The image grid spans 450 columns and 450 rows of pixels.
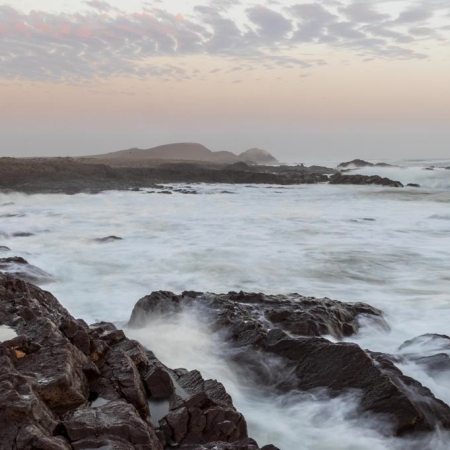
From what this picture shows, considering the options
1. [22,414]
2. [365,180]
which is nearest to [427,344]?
[22,414]

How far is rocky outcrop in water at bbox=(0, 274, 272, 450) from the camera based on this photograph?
9.90 feet

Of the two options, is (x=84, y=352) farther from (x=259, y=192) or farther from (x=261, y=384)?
(x=259, y=192)

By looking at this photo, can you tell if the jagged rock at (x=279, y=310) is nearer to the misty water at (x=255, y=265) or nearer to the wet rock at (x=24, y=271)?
the misty water at (x=255, y=265)

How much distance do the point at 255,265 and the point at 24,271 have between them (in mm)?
4423

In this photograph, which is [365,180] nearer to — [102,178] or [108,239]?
[102,178]

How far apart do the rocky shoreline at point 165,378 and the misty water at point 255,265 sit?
0.18m

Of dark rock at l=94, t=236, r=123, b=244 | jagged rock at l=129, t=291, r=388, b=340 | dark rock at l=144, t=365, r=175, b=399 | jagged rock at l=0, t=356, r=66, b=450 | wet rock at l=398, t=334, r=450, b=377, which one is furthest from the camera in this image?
dark rock at l=94, t=236, r=123, b=244

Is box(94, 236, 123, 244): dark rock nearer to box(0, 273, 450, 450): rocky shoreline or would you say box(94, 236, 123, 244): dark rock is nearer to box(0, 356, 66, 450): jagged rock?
box(0, 273, 450, 450): rocky shoreline

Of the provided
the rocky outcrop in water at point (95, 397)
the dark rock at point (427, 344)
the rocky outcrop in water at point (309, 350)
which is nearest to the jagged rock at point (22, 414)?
the rocky outcrop in water at point (95, 397)

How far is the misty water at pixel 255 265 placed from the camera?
4.71 meters

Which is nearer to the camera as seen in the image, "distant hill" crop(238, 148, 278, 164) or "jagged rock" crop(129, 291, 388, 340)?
"jagged rock" crop(129, 291, 388, 340)

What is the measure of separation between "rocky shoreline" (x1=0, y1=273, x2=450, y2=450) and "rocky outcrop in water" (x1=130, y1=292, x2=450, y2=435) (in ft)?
0.04

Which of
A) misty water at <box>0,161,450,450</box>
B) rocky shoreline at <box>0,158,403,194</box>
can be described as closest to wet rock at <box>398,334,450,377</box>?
misty water at <box>0,161,450,450</box>

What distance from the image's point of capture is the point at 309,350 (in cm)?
524
